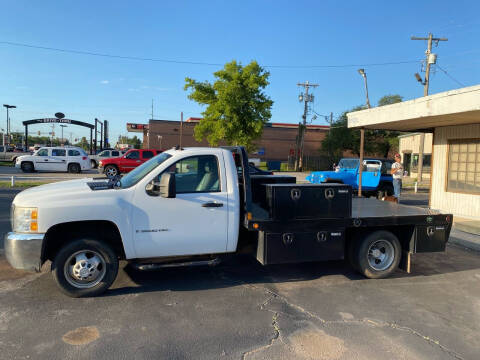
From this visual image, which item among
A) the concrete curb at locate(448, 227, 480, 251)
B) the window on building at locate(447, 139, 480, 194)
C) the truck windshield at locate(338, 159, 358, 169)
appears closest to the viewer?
the concrete curb at locate(448, 227, 480, 251)

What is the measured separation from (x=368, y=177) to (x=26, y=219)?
13138 millimetres

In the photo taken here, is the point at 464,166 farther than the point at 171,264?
Yes

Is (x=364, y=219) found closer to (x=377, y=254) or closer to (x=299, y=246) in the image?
(x=377, y=254)

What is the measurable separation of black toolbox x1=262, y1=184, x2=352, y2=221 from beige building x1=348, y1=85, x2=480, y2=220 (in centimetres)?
513

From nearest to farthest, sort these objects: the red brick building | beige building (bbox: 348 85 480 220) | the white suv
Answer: beige building (bbox: 348 85 480 220), the white suv, the red brick building

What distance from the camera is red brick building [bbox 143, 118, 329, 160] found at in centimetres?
5188

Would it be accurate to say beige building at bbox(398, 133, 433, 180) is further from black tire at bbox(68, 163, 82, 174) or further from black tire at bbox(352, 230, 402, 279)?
black tire at bbox(352, 230, 402, 279)

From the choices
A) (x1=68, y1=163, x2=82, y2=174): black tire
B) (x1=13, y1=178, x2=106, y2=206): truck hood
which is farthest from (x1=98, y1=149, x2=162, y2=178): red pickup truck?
(x1=13, y1=178, x2=106, y2=206): truck hood

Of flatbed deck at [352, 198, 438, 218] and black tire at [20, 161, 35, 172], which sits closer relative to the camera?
flatbed deck at [352, 198, 438, 218]

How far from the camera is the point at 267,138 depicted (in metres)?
55.5

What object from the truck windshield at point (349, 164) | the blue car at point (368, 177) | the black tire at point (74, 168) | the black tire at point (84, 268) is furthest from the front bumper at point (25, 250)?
the black tire at point (74, 168)

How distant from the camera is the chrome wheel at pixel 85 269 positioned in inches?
172

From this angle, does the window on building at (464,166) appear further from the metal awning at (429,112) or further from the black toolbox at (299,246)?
the black toolbox at (299,246)

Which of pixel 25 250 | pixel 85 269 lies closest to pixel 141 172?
pixel 85 269
